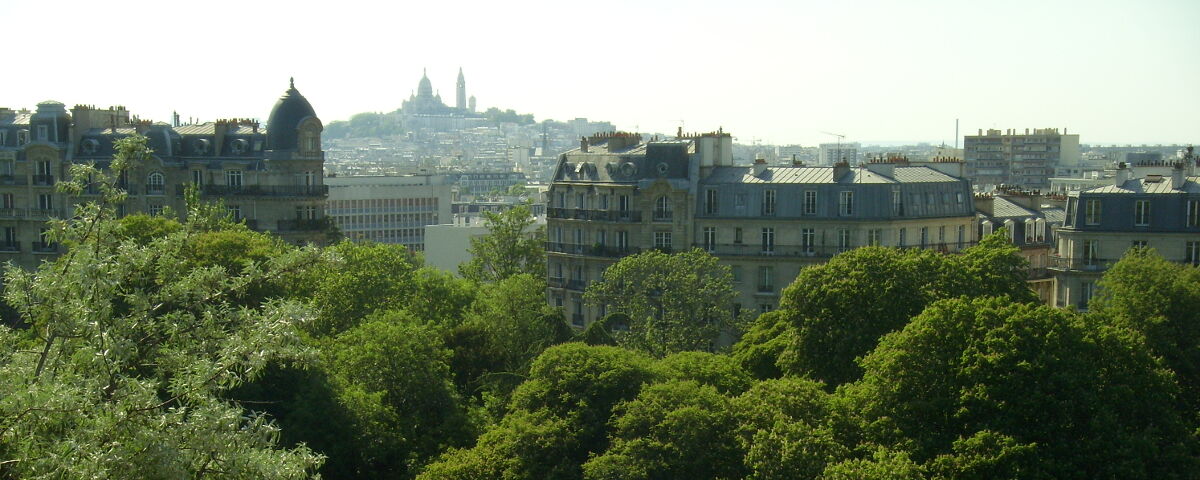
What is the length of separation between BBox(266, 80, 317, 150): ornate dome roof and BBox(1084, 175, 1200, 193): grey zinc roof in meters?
45.4

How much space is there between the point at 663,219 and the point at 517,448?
120 ft

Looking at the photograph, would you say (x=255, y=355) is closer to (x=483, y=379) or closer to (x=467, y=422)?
(x=467, y=422)

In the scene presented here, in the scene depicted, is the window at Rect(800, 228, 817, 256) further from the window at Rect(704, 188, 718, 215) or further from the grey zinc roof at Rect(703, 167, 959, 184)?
the window at Rect(704, 188, 718, 215)

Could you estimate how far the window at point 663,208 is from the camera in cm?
8044

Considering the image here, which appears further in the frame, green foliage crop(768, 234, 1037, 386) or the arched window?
the arched window

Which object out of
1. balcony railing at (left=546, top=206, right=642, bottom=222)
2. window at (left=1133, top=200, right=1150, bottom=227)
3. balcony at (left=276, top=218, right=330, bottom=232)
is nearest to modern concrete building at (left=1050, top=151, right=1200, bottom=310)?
window at (left=1133, top=200, right=1150, bottom=227)

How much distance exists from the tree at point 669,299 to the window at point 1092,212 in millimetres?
17098

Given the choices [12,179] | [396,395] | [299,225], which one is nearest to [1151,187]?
[396,395]

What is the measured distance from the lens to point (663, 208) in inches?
3172

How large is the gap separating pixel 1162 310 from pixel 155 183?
61118 millimetres

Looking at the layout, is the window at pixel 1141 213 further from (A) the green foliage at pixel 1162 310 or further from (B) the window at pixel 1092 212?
(A) the green foliage at pixel 1162 310

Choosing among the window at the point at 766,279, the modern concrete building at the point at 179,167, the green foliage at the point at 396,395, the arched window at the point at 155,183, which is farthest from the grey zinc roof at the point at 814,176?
the arched window at the point at 155,183

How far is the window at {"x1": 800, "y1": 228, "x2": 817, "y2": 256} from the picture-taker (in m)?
76.7

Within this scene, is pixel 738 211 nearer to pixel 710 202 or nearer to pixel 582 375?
pixel 710 202
